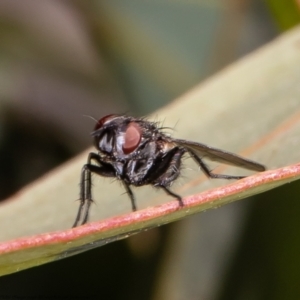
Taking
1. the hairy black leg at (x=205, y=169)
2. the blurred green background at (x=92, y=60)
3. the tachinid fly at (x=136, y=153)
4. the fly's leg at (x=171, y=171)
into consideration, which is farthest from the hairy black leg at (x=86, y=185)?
the blurred green background at (x=92, y=60)

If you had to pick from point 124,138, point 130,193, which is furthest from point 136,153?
point 130,193

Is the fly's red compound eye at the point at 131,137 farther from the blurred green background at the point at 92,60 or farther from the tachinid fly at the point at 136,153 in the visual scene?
the blurred green background at the point at 92,60

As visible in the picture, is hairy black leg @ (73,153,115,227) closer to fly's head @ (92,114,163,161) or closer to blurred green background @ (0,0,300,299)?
fly's head @ (92,114,163,161)

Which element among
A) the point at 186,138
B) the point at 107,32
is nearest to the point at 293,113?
the point at 186,138

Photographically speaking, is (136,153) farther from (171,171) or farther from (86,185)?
(86,185)

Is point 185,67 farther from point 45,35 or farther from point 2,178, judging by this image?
point 2,178
